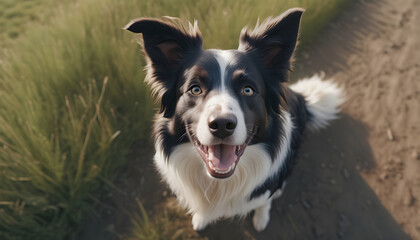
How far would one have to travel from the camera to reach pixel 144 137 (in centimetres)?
310

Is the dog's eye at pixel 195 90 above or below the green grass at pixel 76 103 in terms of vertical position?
above

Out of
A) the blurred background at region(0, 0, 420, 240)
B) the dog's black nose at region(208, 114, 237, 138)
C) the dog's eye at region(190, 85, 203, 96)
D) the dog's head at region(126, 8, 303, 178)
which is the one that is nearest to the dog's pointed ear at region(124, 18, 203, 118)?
the dog's head at region(126, 8, 303, 178)

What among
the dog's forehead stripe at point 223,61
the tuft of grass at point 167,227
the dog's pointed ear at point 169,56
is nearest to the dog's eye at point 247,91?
the dog's forehead stripe at point 223,61

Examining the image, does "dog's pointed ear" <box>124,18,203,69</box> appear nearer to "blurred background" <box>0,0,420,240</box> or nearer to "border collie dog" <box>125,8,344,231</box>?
"border collie dog" <box>125,8,344,231</box>

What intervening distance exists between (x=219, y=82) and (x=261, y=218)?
60.7 inches

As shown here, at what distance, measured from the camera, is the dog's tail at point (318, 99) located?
287cm

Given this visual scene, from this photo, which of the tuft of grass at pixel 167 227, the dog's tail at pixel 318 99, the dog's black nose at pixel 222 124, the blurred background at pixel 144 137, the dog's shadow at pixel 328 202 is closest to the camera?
the dog's black nose at pixel 222 124

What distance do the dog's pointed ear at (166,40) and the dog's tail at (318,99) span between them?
59.9 inches

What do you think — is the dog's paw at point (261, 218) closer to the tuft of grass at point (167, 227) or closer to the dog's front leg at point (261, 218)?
the dog's front leg at point (261, 218)

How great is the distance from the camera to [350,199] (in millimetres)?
2670

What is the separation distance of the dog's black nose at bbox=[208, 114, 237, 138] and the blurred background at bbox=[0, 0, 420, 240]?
108 cm

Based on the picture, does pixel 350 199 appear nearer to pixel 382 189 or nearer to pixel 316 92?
pixel 382 189

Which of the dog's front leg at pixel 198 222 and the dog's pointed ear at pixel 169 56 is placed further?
the dog's front leg at pixel 198 222

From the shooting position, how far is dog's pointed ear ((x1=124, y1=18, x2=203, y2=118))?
5.52 feet
